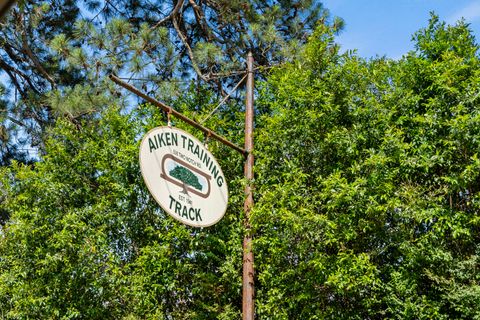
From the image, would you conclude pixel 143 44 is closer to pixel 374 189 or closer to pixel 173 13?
pixel 173 13

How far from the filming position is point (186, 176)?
4234mm

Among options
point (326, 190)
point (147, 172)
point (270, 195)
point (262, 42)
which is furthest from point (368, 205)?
point (262, 42)

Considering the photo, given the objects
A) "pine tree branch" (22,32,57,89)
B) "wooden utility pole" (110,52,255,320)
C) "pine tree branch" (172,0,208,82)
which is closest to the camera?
"wooden utility pole" (110,52,255,320)

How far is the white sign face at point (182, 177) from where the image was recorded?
3963mm

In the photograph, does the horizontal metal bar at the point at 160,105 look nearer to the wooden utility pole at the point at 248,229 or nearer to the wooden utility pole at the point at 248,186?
the wooden utility pole at the point at 248,186

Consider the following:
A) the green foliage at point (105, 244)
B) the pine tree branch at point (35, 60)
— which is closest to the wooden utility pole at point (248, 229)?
the green foliage at point (105, 244)

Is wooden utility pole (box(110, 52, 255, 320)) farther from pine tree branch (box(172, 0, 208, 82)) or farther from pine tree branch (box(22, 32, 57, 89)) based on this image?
pine tree branch (box(22, 32, 57, 89))

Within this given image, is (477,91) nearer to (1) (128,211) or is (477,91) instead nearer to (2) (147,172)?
(2) (147,172)

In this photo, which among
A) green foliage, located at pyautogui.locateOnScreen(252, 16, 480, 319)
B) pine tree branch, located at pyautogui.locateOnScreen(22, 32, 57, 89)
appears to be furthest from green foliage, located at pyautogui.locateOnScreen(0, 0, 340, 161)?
green foliage, located at pyautogui.locateOnScreen(252, 16, 480, 319)

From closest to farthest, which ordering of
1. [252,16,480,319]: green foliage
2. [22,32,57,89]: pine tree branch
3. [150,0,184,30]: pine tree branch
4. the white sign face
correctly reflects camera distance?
the white sign face < [252,16,480,319]: green foliage < [150,0,184,30]: pine tree branch < [22,32,57,89]: pine tree branch

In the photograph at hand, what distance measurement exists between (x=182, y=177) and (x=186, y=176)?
54 mm

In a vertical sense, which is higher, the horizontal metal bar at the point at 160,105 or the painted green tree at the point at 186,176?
the horizontal metal bar at the point at 160,105

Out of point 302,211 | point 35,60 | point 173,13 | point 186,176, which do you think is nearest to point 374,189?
point 302,211

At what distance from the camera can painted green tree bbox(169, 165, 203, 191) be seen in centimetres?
414
